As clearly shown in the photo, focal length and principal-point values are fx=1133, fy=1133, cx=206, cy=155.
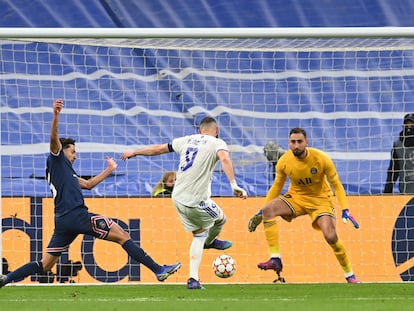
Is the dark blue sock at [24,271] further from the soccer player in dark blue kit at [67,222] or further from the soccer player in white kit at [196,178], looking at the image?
the soccer player in white kit at [196,178]

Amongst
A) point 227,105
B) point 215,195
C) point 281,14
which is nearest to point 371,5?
point 281,14

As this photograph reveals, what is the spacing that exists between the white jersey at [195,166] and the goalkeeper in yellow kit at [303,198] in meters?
1.37

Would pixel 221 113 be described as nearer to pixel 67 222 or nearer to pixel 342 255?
pixel 342 255

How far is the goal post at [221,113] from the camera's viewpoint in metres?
14.3

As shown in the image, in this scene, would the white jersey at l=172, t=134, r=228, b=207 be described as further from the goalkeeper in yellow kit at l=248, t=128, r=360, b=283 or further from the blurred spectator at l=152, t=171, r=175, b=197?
the blurred spectator at l=152, t=171, r=175, b=197

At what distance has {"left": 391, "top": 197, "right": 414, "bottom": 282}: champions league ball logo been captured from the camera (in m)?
14.1

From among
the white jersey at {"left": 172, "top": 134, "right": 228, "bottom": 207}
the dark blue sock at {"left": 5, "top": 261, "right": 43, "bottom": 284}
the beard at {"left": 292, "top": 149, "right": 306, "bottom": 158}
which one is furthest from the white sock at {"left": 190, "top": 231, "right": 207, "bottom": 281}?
the beard at {"left": 292, "top": 149, "right": 306, "bottom": 158}

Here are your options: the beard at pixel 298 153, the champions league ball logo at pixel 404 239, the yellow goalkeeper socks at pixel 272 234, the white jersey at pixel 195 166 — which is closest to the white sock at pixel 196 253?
the white jersey at pixel 195 166

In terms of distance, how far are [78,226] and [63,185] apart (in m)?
0.46

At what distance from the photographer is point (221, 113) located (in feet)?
52.6

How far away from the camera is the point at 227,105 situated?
16016 millimetres

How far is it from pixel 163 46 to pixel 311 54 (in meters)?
2.13

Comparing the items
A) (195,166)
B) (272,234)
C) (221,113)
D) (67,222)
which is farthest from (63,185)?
(221,113)

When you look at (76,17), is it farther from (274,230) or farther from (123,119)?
(274,230)
